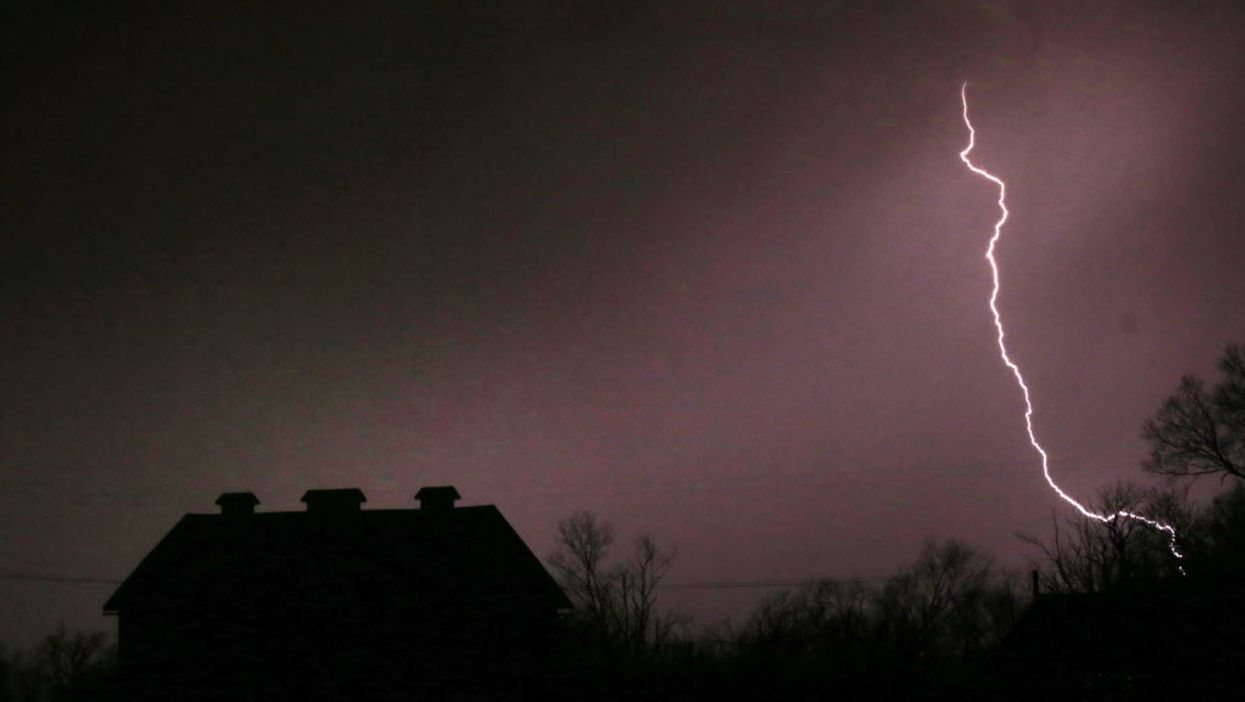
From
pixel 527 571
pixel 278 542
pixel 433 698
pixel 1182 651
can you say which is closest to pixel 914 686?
pixel 1182 651

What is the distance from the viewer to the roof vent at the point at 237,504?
38562 millimetres

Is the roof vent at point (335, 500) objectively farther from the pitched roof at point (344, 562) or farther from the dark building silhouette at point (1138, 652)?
the dark building silhouette at point (1138, 652)

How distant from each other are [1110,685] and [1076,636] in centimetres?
107

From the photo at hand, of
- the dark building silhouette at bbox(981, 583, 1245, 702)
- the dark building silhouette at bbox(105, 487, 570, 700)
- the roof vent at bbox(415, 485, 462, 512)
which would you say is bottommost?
the dark building silhouette at bbox(981, 583, 1245, 702)

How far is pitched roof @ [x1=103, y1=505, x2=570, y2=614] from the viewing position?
3422 cm

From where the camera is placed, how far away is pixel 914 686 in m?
17.8

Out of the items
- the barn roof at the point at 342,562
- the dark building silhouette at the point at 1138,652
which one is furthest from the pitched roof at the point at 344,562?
the dark building silhouette at the point at 1138,652

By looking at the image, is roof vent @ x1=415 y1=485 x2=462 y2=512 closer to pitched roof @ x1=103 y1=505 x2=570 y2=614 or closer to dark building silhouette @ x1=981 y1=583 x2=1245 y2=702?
pitched roof @ x1=103 y1=505 x2=570 y2=614

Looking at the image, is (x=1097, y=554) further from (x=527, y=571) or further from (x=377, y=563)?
(x=377, y=563)

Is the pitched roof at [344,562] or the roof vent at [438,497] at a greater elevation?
the roof vent at [438,497]

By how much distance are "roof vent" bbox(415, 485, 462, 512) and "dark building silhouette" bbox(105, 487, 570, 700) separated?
2.72ft

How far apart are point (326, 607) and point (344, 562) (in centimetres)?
214

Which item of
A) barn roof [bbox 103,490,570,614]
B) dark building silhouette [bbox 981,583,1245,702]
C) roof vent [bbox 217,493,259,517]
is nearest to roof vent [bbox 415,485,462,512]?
barn roof [bbox 103,490,570,614]

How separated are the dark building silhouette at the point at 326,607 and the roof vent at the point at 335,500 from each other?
0.51m
